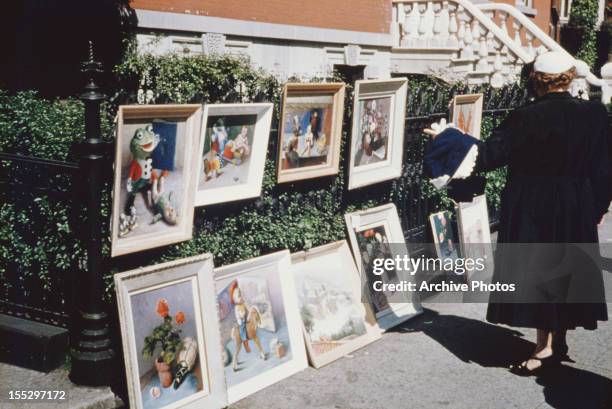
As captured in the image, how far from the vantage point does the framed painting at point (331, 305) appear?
4.81m

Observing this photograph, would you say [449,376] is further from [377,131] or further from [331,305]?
[377,131]

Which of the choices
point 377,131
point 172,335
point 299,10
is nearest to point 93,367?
point 172,335

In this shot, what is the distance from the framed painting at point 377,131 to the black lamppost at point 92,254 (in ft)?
6.95

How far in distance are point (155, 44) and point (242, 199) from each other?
577 centimetres

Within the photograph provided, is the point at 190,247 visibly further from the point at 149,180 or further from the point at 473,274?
the point at 473,274

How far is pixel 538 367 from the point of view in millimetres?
4695

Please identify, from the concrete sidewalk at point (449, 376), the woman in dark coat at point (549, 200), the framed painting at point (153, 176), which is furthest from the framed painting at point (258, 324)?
the woman in dark coat at point (549, 200)

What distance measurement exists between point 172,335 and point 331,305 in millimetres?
1330

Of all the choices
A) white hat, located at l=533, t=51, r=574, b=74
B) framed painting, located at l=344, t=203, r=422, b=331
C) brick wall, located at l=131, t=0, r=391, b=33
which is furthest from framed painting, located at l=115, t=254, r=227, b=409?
brick wall, located at l=131, t=0, r=391, b=33

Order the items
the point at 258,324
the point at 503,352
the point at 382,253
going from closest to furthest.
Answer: the point at 258,324, the point at 503,352, the point at 382,253

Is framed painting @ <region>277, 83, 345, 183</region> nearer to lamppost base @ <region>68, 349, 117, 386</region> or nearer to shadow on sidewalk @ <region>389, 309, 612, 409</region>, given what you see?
shadow on sidewalk @ <region>389, 309, 612, 409</region>

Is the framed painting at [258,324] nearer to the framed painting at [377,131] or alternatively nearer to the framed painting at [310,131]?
the framed painting at [310,131]

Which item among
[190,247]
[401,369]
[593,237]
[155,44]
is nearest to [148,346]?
[190,247]

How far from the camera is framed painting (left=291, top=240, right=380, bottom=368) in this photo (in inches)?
189
